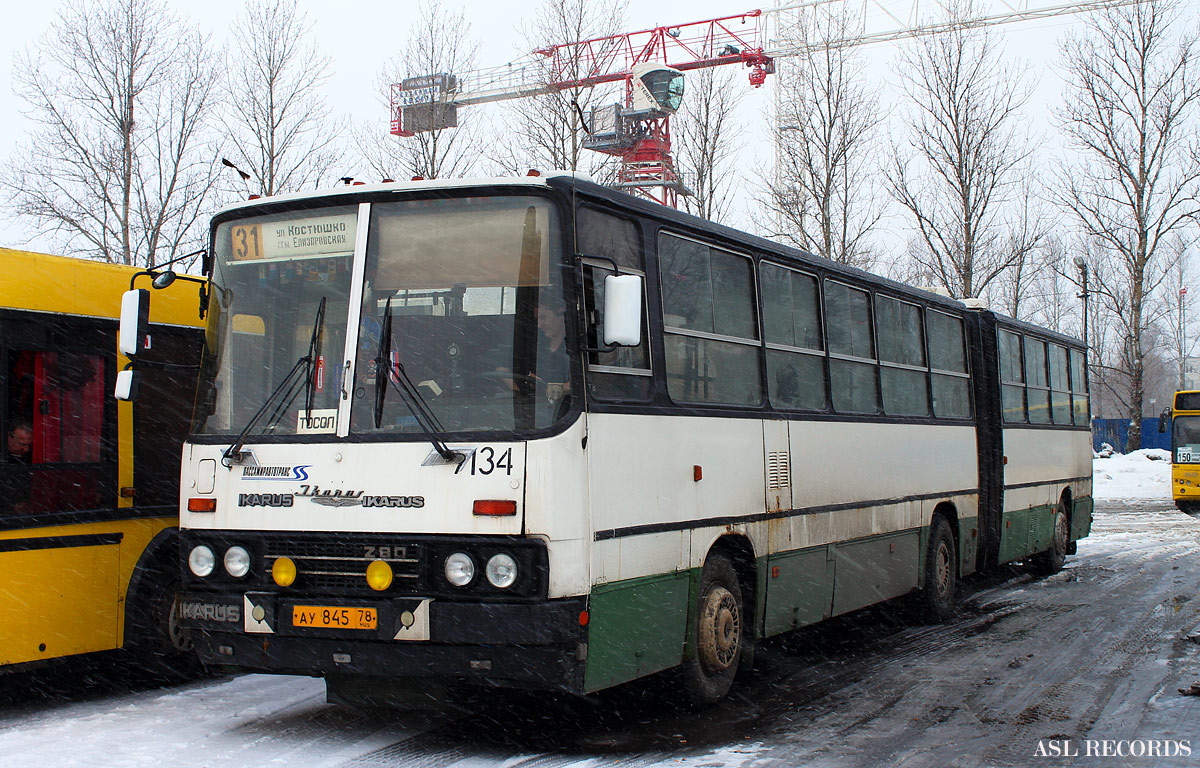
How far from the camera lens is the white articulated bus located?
19.4ft

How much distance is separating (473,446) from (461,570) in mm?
632

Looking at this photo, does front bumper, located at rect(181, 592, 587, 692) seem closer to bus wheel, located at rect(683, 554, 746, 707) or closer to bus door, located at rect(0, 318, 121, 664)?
bus wheel, located at rect(683, 554, 746, 707)

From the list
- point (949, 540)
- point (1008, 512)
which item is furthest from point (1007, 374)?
point (949, 540)

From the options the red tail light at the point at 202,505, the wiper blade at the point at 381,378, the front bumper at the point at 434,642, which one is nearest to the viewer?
the front bumper at the point at 434,642

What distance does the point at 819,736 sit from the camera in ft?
22.0

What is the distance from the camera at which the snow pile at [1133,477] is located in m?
33.6

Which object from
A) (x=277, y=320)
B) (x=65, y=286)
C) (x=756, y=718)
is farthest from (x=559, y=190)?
(x=65, y=286)

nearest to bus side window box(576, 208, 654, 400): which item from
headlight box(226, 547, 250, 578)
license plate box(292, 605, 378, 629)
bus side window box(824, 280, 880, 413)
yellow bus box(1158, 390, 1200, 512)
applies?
license plate box(292, 605, 378, 629)

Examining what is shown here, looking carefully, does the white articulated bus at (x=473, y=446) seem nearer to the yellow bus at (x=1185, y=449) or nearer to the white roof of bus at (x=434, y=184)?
the white roof of bus at (x=434, y=184)

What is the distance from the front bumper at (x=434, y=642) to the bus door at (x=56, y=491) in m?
1.92

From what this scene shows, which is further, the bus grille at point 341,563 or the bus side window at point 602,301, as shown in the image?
the bus side window at point 602,301

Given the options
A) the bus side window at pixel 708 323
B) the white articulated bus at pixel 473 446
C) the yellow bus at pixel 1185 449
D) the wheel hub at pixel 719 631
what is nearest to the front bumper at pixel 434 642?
the white articulated bus at pixel 473 446

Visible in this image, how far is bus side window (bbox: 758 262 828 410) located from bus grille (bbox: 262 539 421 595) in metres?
3.33

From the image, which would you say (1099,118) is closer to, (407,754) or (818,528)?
(818,528)
